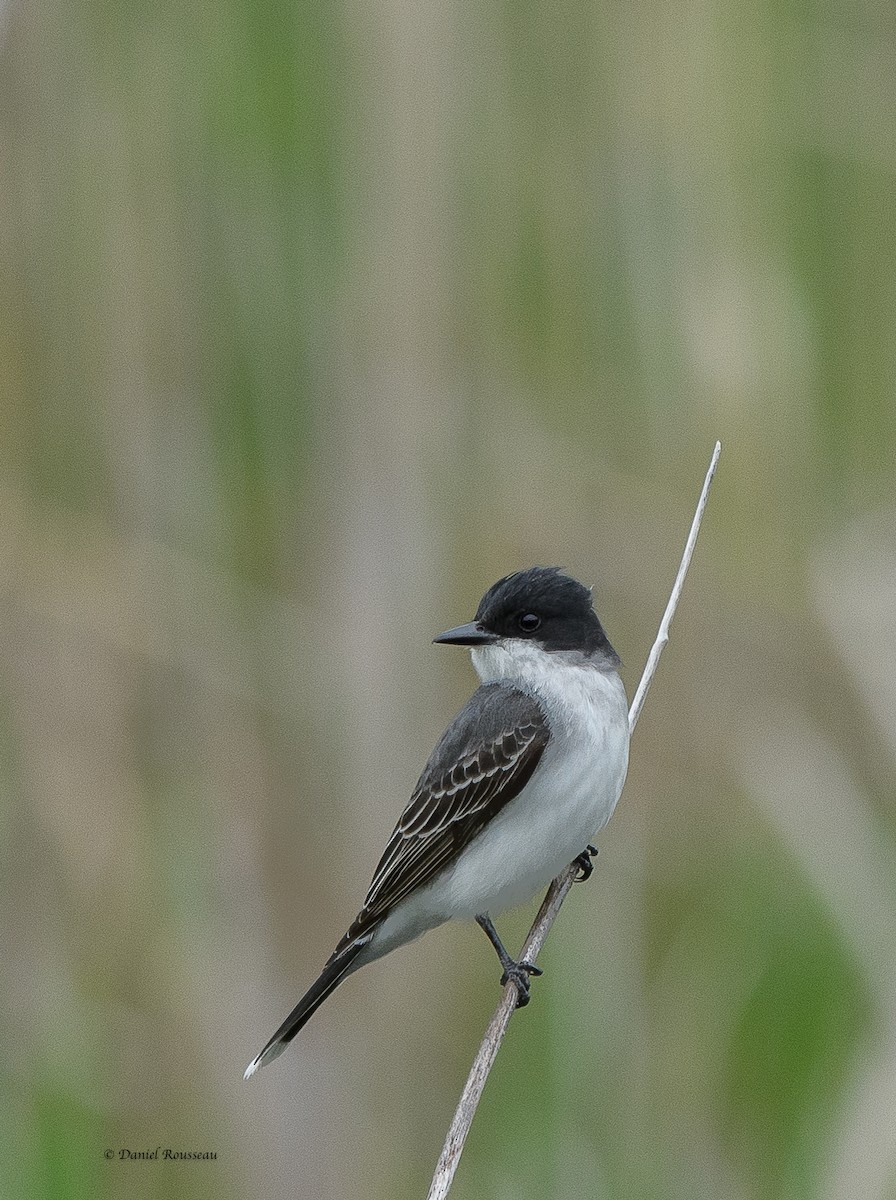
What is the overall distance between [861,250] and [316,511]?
1.66m

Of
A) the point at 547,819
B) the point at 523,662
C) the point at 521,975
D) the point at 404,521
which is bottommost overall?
the point at 521,975

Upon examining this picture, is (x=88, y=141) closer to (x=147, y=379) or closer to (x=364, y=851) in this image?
(x=147, y=379)

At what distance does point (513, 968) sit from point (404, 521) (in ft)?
3.79

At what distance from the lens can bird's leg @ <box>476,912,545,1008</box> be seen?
12.1 feet

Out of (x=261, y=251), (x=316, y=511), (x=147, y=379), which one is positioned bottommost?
(x=316, y=511)

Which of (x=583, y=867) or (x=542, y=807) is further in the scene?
(x=583, y=867)

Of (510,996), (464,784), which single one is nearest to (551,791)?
(464,784)

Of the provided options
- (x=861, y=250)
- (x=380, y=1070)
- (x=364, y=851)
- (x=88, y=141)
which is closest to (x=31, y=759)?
(x=364, y=851)

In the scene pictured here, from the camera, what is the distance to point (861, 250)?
447cm

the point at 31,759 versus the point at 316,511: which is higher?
the point at 316,511

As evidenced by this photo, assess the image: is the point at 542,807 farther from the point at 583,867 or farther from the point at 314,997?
the point at 314,997

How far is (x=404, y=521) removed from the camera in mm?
4160

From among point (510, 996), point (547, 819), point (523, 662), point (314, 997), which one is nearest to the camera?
point (510, 996)

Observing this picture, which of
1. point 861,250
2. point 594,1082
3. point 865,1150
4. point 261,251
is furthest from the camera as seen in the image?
point 861,250
